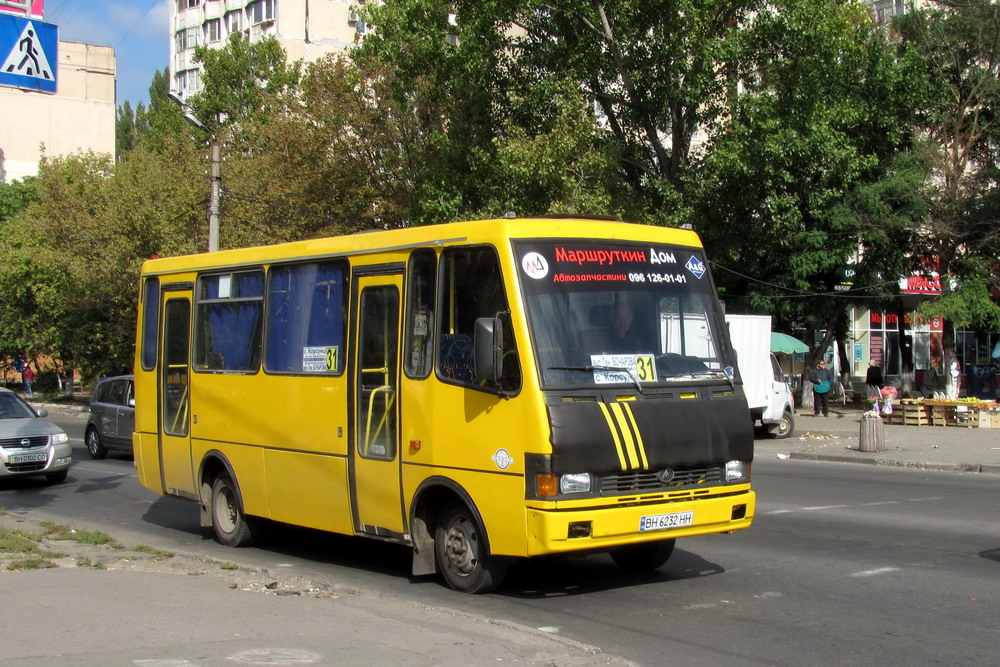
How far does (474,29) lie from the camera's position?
27.2 m

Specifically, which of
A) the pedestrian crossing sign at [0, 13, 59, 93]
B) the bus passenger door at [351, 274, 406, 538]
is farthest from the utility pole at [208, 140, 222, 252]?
the bus passenger door at [351, 274, 406, 538]

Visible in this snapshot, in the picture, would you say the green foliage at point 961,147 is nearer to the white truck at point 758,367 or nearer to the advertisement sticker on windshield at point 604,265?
the white truck at point 758,367

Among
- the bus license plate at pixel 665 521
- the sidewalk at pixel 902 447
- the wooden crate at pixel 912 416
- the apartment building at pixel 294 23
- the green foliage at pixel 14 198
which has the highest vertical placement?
the apartment building at pixel 294 23

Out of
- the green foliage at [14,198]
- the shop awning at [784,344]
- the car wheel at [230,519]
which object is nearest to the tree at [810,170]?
the shop awning at [784,344]

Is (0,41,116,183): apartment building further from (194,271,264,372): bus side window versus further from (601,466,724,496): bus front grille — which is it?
(601,466,724,496): bus front grille

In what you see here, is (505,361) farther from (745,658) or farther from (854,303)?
(854,303)

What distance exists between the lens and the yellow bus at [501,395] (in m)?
7.45

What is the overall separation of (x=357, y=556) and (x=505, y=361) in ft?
12.0

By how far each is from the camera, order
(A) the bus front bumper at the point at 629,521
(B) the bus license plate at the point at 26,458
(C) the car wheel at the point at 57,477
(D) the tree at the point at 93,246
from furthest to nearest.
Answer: (D) the tree at the point at 93,246 → (C) the car wheel at the point at 57,477 → (B) the bus license plate at the point at 26,458 → (A) the bus front bumper at the point at 629,521

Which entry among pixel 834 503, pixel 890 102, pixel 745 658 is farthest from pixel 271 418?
pixel 890 102

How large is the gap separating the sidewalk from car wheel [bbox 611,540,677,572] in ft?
38.1

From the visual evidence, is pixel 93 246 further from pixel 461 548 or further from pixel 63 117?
pixel 63 117

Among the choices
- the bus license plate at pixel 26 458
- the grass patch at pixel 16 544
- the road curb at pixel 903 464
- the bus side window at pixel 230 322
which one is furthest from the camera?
the road curb at pixel 903 464

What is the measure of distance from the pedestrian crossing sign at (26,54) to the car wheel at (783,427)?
62.2 ft
